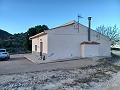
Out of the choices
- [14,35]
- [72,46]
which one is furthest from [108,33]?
[14,35]

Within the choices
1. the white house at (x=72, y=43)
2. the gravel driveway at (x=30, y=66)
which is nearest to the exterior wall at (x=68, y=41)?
the white house at (x=72, y=43)

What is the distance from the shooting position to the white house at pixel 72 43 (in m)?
18.2

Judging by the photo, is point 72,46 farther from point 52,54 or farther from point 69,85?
point 69,85

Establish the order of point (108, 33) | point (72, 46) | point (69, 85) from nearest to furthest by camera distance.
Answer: point (69, 85) < point (72, 46) < point (108, 33)

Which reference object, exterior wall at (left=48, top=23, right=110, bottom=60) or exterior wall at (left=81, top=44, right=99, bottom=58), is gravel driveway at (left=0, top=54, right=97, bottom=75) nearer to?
exterior wall at (left=48, top=23, right=110, bottom=60)

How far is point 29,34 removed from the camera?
34.4 meters

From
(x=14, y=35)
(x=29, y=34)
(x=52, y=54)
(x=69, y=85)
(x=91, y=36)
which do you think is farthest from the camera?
(x=14, y=35)

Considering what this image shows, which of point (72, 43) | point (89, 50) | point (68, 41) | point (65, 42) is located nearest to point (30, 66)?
point (65, 42)

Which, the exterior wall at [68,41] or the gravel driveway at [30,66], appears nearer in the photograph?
the gravel driveway at [30,66]

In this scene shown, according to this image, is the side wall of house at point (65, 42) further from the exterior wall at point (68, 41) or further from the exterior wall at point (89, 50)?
the exterior wall at point (89, 50)

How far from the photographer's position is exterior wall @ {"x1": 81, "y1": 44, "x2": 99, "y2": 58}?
20.1 m

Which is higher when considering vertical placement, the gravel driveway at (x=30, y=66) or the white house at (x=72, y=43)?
the white house at (x=72, y=43)

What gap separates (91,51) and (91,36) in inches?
87.4

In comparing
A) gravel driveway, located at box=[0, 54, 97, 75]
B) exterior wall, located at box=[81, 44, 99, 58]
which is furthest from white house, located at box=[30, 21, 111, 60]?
gravel driveway, located at box=[0, 54, 97, 75]
